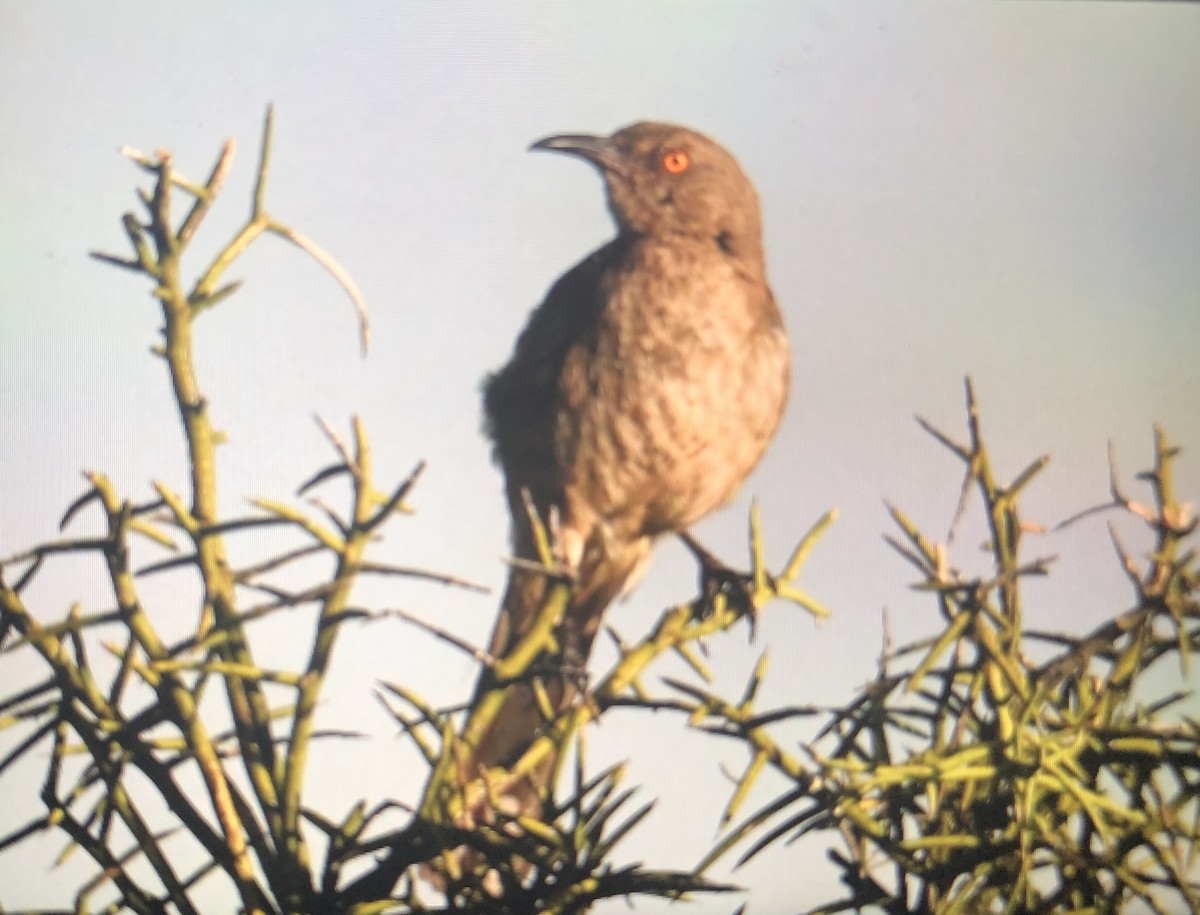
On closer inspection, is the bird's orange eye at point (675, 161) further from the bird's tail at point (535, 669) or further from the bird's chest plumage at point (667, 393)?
the bird's tail at point (535, 669)

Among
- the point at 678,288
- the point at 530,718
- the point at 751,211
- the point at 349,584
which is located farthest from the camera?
the point at 751,211

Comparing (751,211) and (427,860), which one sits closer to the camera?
(427,860)

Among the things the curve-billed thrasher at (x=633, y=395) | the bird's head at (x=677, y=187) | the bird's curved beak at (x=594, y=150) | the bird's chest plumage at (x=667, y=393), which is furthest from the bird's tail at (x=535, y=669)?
the bird's curved beak at (x=594, y=150)

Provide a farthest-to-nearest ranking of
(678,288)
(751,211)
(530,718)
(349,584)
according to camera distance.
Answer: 1. (751,211)
2. (678,288)
3. (530,718)
4. (349,584)

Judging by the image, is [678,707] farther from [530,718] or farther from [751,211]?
[751,211]

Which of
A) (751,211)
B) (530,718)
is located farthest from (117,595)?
(751,211)

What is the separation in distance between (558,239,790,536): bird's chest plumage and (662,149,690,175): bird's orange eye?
1.05 ft

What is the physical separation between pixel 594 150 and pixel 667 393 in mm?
604

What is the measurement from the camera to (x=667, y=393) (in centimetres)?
233

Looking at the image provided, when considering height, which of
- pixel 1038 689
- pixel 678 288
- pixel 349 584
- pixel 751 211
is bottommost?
pixel 1038 689

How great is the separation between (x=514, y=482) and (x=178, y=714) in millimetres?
1617

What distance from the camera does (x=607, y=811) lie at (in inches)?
36.6

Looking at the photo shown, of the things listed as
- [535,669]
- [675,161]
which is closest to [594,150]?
[675,161]

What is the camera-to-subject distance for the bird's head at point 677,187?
2.70 metres
